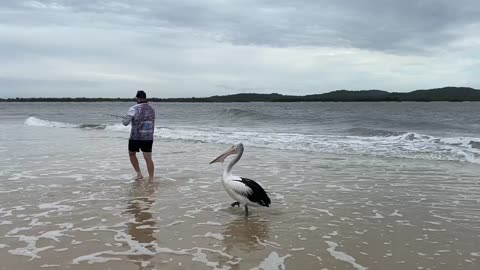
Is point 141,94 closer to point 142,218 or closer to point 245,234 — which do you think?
point 142,218

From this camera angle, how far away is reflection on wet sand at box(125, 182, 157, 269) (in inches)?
211

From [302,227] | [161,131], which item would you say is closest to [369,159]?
[302,227]

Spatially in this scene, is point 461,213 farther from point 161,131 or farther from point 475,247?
point 161,131

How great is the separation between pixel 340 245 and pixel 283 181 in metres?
4.54

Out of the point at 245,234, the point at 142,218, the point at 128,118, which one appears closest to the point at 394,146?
the point at 128,118

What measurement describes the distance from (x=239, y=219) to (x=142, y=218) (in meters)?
1.41

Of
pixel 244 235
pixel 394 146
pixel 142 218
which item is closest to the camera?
pixel 244 235

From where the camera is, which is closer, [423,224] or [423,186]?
[423,224]

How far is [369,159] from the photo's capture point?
1425 cm

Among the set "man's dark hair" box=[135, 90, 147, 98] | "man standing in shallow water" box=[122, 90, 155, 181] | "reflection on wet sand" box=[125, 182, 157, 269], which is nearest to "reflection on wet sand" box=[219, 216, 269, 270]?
"reflection on wet sand" box=[125, 182, 157, 269]

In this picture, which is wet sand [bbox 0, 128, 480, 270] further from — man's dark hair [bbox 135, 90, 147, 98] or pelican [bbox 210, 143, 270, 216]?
man's dark hair [bbox 135, 90, 147, 98]

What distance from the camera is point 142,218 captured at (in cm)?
711

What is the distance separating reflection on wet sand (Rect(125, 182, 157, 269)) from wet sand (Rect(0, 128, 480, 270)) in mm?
16

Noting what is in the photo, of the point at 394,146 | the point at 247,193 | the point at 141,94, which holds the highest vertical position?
the point at 141,94
